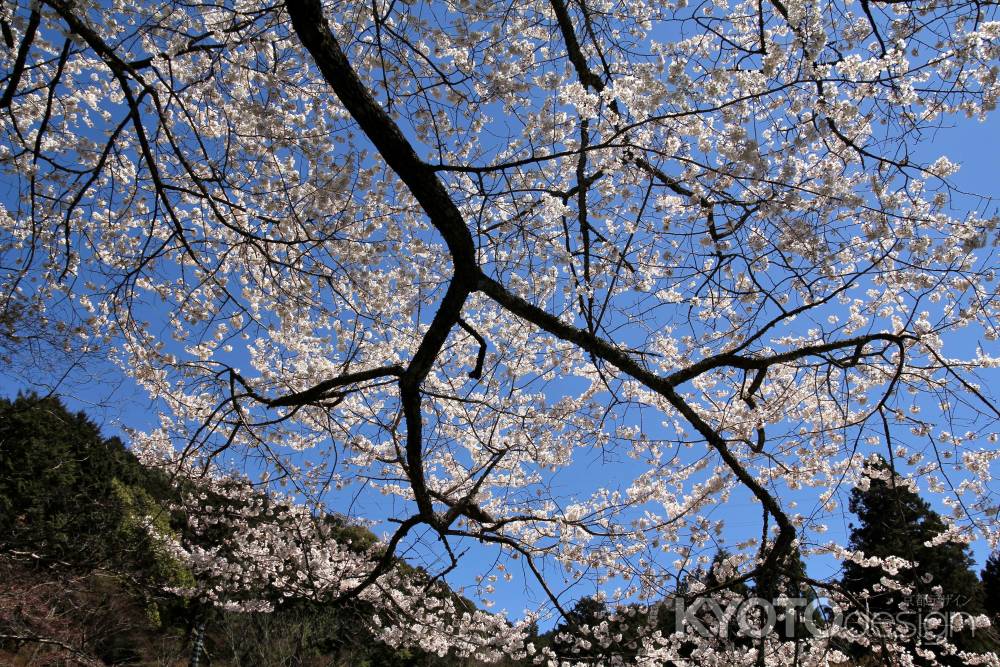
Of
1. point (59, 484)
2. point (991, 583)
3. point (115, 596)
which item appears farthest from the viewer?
point (991, 583)

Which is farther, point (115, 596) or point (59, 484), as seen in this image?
point (59, 484)

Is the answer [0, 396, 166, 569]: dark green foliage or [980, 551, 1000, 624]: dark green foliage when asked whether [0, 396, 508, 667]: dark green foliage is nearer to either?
[0, 396, 166, 569]: dark green foliage

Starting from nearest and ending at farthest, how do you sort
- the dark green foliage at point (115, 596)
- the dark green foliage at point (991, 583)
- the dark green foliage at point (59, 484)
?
the dark green foliage at point (115, 596)
the dark green foliage at point (59, 484)
the dark green foliage at point (991, 583)

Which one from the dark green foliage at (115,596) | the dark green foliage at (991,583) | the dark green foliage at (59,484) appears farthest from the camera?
the dark green foliage at (991,583)

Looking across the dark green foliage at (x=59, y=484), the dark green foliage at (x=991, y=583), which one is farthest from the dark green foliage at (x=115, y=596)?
the dark green foliage at (x=991, y=583)

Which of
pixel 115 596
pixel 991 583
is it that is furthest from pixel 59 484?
pixel 991 583

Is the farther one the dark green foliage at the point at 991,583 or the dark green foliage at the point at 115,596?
the dark green foliage at the point at 991,583

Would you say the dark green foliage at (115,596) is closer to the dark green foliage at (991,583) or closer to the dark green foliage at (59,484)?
the dark green foliage at (59,484)

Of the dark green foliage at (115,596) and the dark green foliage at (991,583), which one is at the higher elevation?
the dark green foliage at (991,583)

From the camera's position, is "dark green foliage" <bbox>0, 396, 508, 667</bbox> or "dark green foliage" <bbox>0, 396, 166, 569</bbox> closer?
"dark green foliage" <bbox>0, 396, 508, 667</bbox>

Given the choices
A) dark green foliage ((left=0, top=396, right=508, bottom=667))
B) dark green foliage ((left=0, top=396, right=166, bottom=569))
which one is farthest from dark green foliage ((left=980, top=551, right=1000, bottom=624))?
dark green foliage ((left=0, top=396, right=166, bottom=569))

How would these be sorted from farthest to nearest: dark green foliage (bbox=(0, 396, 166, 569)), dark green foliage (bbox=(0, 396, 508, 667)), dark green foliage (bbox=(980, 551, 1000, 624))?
1. dark green foliage (bbox=(980, 551, 1000, 624))
2. dark green foliage (bbox=(0, 396, 166, 569))
3. dark green foliage (bbox=(0, 396, 508, 667))

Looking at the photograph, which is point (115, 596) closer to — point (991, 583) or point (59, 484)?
point (59, 484)

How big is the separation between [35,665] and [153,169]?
10.7 metres
